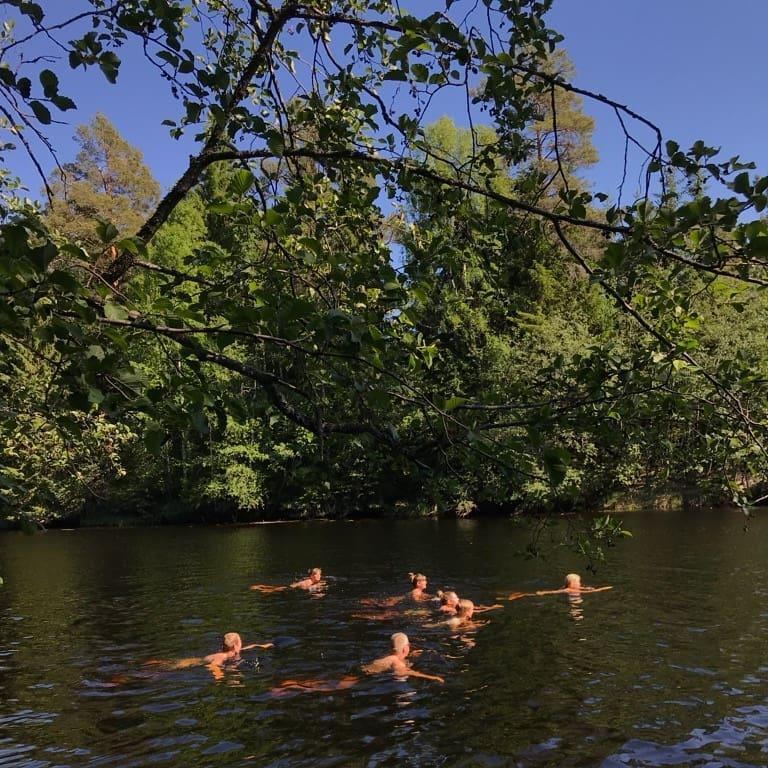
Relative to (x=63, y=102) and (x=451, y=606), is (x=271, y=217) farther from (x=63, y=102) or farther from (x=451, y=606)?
(x=451, y=606)

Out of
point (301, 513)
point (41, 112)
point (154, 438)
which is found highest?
point (41, 112)

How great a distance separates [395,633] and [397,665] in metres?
1.54

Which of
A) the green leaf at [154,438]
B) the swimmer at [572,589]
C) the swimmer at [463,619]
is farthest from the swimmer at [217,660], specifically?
the green leaf at [154,438]

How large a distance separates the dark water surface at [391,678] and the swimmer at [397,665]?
22cm

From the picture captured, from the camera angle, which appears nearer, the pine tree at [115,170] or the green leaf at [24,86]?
the green leaf at [24,86]

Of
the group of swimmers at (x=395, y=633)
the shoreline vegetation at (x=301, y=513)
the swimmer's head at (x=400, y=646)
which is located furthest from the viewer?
the shoreline vegetation at (x=301, y=513)

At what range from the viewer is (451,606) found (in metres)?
14.2

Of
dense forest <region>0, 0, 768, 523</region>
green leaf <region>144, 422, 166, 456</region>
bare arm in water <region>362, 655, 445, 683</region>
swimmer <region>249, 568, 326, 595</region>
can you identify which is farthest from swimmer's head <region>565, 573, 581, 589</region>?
green leaf <region>144, 422, 166, 456</region>

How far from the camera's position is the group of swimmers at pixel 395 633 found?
10.2 meters

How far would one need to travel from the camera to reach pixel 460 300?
13.8ft

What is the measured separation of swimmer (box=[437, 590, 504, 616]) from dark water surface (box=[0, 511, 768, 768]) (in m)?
0.37

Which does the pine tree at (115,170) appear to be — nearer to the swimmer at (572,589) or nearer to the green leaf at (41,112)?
the swimmer at (572,589)

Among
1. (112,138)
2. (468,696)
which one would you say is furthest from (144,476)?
(468,696)

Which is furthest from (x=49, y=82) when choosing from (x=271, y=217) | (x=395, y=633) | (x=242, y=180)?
(x=395, y=633)
